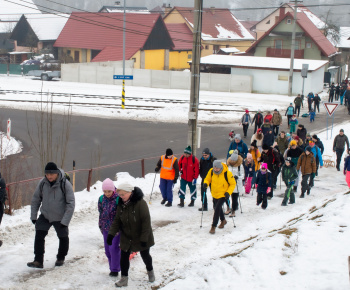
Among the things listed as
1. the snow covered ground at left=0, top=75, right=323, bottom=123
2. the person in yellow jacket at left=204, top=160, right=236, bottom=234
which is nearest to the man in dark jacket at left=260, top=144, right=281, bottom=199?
the person in yellow jacket at left=204, top=160, right=236, bottom=234

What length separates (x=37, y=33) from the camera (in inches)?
2731

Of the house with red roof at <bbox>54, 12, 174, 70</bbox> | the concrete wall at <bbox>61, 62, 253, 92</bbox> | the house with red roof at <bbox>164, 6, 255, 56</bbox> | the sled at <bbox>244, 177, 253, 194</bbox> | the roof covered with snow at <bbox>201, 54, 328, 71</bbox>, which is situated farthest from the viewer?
the house with red roof at <bbox>164, 6, 255, 56</bbox>

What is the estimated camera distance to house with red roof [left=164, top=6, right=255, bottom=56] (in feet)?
245

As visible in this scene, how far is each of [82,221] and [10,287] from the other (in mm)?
3613

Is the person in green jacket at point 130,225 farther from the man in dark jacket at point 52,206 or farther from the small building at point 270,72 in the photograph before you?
the small building at point 270,72

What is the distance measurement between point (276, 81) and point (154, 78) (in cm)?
1089

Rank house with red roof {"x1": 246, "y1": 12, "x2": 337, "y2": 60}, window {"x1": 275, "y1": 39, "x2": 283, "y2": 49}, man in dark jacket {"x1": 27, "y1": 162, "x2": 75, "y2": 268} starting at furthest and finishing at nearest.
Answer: window {"x1": 275, "y1": 39, "x2": 283, "y2": 49}
house with red roof {"x1": 246, "y1": 12, "x2": 337, "y2": 60}
man in dark jacket {"x1": 27, "y1": 162, "x2": 75, "y2": 268}

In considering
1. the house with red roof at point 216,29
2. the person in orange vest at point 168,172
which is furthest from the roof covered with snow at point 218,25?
the person in orange vest at point 168,172

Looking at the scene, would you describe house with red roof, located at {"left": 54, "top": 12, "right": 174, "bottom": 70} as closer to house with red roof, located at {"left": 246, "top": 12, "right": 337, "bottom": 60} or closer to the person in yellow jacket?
house with red roof, located at {"left": 246, "top": 12, "right": 337, "bottom": 60}

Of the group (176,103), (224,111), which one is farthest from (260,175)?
(176,103)

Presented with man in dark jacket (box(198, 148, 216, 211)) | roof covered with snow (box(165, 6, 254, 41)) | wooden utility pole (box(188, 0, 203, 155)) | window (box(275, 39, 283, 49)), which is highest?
roof covered with snow (box(165, 6, 254, 41))

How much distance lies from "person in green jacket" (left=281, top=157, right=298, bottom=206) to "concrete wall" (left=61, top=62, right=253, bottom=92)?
30.5 meters

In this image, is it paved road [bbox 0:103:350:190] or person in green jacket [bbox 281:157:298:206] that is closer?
person in green jacket [bbox 281:157:298:206]

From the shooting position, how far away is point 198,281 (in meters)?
6.61
